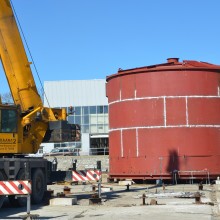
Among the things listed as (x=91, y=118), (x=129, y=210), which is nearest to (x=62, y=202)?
(x=129, y=210)

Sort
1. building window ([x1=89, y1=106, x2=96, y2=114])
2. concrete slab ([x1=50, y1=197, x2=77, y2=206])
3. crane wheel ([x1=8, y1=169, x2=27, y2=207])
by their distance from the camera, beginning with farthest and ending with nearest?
building window ([x1=89, y1=106, x2=96, y2=114])
concrete slab ([x1=50, y1=197, x2=77, y2=206])
crane wheel ([x1=8, y1=169, x2=27, y2=207])

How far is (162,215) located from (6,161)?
17.8 ft

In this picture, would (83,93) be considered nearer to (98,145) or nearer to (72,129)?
(98,145)

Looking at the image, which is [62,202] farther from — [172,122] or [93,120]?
[93,120]

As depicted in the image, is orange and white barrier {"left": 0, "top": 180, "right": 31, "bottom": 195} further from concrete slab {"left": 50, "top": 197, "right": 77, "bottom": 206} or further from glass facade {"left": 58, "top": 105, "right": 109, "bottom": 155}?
glass facade {"left": 58, "top": 105, "right": 109, "bottom": 155}

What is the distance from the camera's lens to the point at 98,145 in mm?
62312

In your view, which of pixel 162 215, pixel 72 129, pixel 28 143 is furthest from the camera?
pixel 72 129

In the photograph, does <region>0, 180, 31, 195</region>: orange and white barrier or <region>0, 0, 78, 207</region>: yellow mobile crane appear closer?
<region>0, 180, 31, 195</region>: orange and white barrier

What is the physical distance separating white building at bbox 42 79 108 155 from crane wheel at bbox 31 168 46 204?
45.4m

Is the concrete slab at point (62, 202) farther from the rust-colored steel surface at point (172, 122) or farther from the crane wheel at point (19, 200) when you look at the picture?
the rust-colored steel surface at point (172, 122)

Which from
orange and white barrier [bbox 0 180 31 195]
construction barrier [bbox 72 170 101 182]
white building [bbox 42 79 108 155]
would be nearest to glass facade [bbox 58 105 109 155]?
white building [bbox 42 79 108 155]

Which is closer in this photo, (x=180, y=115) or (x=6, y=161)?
(x=6, y=161)

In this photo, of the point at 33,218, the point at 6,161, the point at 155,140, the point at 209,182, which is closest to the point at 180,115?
the point at 155,140

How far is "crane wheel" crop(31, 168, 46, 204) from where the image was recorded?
1669 centimetres
